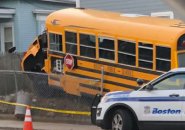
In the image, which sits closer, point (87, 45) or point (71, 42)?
point (87, 45)

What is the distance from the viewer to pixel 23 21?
25.5m

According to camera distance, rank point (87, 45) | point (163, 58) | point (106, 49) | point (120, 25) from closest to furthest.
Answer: point (163, 58)
point (120, 25)
point (106, 49)
point (87, 45)

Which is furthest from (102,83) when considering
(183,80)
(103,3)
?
(103,3)

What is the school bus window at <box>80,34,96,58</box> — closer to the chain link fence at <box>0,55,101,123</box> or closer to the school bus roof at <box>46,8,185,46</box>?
the school bus roof at <box>46,8,185,46</box>

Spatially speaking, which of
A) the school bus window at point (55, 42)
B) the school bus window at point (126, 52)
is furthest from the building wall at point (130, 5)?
the school bus window at point (126, 52)

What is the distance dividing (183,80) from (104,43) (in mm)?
4906

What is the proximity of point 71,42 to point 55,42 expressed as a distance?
Answer: 2.41ft

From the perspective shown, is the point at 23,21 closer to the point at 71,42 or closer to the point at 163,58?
the point at 71,42

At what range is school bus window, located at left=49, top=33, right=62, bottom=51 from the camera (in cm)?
1656

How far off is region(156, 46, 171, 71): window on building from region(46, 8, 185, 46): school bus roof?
18 cm

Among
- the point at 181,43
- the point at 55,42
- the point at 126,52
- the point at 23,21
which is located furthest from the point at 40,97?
the point at 23,21

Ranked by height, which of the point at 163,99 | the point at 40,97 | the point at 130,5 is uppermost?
the point at 130,5

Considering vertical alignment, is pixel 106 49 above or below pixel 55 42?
below

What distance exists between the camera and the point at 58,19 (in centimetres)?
1664
